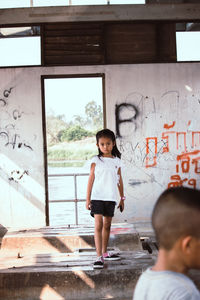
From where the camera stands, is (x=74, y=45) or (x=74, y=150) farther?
(x=74, y=150)

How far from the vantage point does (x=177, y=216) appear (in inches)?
55.4

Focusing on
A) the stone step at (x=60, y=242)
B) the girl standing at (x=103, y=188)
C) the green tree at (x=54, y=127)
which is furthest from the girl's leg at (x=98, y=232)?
the green tree at (x=54, y=127)

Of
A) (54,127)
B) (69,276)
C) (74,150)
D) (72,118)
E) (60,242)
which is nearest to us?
(69,276)

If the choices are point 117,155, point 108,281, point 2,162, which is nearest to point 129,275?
point 108,281

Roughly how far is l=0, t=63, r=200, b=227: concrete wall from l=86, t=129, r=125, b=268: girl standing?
9.24 ft

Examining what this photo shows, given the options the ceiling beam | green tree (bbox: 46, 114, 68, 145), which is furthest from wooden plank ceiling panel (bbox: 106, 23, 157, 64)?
green tree (bbox: 46, 114, 68, 145)

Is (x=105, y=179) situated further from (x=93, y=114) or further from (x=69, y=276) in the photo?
(x=93, y=114)

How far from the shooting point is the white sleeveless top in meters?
4.71

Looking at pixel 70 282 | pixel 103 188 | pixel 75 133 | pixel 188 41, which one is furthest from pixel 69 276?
pixel 75 133

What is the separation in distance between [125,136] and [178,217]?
20.5ft

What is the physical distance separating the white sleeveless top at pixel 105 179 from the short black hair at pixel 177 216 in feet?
10.6

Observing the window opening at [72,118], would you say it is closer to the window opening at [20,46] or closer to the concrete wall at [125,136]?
the concrete wall at [125,136]

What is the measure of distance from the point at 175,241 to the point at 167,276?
12cm

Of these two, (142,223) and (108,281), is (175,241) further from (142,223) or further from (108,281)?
(142,223)
